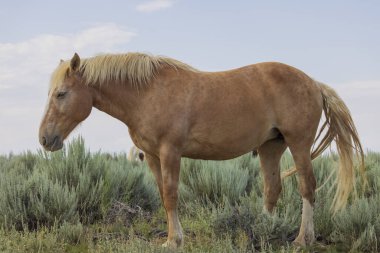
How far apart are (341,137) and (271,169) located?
3.43ft

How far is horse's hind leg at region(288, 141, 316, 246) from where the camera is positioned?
6.00 metres

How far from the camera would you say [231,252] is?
4781 mm

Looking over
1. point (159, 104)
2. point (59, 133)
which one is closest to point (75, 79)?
point (59, 133)

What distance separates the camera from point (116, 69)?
571 cm

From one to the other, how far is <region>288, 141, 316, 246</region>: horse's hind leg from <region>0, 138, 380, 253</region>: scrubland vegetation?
0.63 ft

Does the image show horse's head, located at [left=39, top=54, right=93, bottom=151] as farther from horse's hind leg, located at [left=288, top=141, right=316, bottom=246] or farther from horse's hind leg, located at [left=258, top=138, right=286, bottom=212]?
horse's hind leg, located at [left=288, top=141, right=316, bottom=246]

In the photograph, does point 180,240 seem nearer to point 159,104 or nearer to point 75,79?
point 159,104

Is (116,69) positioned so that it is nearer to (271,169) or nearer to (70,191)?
(271,169)

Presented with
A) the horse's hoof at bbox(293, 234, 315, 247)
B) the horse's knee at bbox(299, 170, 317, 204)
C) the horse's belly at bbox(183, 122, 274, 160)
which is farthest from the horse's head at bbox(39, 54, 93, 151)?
the horse's hoof at bbox(293, 234, 315, 247)

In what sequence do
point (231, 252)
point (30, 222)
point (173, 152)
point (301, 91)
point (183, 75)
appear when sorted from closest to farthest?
1. point (231, 252)
2. point (173, 152)
3. point (183, 75)
4. point (301, 91)
5. point (30, 222)

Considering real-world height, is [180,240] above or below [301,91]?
below

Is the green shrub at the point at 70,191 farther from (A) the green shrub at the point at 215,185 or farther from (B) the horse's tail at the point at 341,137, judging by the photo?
(B) the horse's tail at the point at 341,137

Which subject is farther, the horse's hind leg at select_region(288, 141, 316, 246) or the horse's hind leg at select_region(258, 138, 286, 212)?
the horse's hind leg at select_region(258, 138, 286, 212)

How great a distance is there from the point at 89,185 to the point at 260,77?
3.19m
